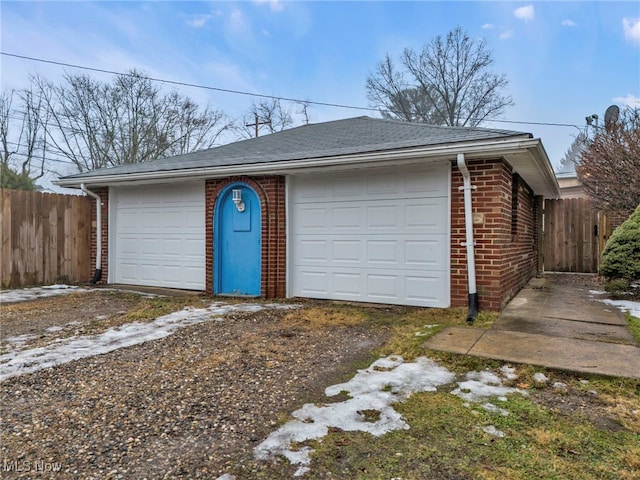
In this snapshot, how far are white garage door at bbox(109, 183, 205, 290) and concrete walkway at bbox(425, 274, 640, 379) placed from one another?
16.4 ft

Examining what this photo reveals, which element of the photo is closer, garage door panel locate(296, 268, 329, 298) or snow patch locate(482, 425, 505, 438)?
snow patch locate(482, 425, 505, 438)

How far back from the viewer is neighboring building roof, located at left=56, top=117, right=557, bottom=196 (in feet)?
16.3

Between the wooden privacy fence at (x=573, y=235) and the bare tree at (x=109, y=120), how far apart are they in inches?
640

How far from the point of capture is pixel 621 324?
4445 millimetres

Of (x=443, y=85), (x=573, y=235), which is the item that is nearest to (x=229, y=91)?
(x=443, y=85)

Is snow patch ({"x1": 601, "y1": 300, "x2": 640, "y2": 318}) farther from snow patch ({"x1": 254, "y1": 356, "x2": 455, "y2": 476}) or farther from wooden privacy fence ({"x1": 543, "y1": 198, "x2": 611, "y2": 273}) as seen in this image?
wooden privacy fence ({"x1": 543, "y1": 198, "x2": 611, "y2": 273})

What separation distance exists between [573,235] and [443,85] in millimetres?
12523

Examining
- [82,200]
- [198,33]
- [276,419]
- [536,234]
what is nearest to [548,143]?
[536,234]

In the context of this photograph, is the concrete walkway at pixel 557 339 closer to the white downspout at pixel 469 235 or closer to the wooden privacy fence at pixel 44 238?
the white downspout at pixel 469 235

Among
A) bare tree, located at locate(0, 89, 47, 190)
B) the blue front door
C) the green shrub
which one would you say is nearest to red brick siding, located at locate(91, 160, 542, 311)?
the blue front door

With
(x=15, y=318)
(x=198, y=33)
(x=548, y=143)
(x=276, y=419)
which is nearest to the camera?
(x=276, y=419)

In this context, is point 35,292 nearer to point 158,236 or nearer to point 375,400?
point 158,236

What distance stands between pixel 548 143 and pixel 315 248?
1845 cm

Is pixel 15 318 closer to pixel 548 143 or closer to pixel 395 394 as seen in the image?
pixel 395 394
